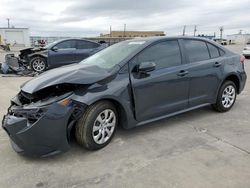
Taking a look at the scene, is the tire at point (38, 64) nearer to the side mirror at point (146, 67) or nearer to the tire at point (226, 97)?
the tire at point (226, 97)

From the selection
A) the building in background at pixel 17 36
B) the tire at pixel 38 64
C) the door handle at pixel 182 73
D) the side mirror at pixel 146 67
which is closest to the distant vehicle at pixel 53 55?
the tire at pixel 38 64

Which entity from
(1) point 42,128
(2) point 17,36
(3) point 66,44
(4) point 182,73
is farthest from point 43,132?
(2) point 17,36

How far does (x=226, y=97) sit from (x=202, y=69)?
1014mm

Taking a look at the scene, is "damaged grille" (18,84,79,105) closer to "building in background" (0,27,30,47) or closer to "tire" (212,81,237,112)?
"tire" (212,81,237,112)

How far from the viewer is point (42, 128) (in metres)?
2.96

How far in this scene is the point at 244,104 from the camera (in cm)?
571

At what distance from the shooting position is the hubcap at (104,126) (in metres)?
3.39

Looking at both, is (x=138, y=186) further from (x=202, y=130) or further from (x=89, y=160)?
(x=202, y=130)

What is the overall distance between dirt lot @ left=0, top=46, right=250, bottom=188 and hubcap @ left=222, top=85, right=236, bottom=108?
86 cm

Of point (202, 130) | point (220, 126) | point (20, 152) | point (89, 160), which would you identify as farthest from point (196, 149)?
point (20, 152)

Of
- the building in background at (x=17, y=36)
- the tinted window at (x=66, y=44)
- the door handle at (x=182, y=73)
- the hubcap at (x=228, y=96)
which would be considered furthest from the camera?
the building in background at (x=17, y=36)

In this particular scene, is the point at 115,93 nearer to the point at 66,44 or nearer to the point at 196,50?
the point at 196,50

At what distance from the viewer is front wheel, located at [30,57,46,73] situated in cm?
1081

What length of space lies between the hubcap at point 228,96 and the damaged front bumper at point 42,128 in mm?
3216
